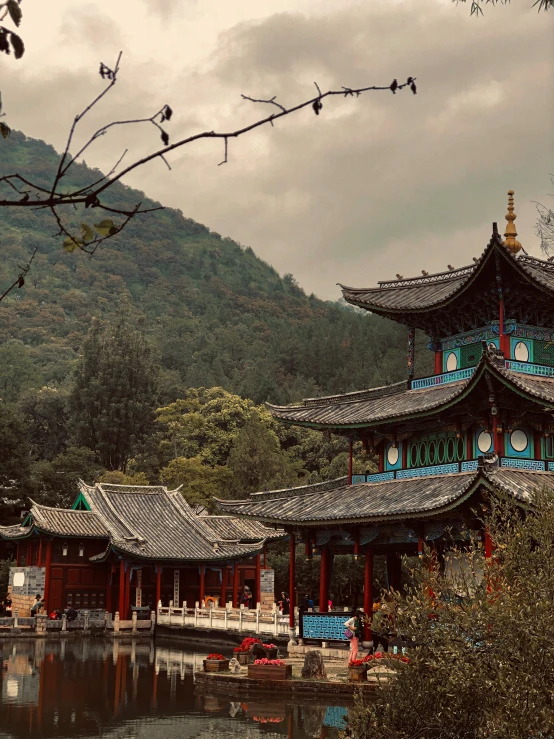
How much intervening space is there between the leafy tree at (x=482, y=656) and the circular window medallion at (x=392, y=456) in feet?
66.5

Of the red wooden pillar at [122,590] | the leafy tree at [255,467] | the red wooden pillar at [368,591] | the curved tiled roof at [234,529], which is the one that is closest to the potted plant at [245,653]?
the red wooden pillar at [368,591]

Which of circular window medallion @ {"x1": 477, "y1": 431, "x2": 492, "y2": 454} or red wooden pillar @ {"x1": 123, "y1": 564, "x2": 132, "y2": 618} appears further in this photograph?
red wooden pillar @ {"x1": 123, "y1": 564, "x2": 132, "y2": 618}

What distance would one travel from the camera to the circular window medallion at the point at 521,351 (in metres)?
31.6

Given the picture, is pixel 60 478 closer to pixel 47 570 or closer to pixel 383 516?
pixel 47 570

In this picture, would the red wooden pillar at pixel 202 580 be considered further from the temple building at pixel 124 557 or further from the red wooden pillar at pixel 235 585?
the red wooden pillar at pixel 235 585

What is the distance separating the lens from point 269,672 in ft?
81.3

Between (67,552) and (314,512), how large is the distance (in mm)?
19618

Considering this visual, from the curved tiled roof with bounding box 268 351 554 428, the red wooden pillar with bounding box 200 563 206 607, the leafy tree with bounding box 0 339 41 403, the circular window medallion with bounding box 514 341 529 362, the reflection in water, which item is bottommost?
the reflection in water

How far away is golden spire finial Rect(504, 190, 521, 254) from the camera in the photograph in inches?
1298

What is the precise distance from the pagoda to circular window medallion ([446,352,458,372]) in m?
0.03

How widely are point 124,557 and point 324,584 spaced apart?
50.3 ft

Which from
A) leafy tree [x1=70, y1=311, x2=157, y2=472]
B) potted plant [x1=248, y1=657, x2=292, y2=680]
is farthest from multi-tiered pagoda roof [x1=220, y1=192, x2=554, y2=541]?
leafy tree [x1=70, y1=311, x2=157, y2=472]

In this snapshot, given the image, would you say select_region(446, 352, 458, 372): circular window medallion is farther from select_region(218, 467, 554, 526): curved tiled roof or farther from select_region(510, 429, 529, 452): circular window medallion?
select_region(510, 429, 529, 452): circular window medallion

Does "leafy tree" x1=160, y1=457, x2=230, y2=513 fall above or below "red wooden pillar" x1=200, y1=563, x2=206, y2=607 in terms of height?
above
